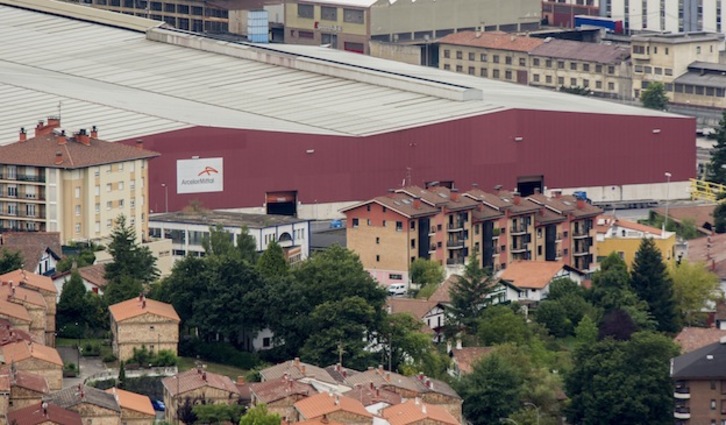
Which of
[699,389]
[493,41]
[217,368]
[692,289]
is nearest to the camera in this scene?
[699,389]

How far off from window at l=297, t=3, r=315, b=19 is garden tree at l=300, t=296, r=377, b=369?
8927cm

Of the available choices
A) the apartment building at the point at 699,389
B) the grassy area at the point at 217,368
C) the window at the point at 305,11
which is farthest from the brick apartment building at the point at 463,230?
the window at the point at 305,11

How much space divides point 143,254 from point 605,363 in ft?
59.2

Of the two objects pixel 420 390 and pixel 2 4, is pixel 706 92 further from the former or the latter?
pixel 420 390

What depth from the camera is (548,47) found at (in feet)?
598

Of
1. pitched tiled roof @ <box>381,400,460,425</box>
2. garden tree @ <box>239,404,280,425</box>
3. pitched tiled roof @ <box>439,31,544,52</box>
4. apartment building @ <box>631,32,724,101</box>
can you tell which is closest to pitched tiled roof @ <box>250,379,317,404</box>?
garden tree @ <box>239,404,280,425</box>

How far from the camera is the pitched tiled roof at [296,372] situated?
91250 mm

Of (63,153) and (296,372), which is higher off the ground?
(63,153)

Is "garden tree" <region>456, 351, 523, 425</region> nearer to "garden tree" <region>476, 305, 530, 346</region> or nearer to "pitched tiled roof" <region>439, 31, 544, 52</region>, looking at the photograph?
"garden tree" <region>476, 305, 530, 346</region>

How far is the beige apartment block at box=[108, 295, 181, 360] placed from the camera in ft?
319

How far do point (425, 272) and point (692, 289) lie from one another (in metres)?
9.28

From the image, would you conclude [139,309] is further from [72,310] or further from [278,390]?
[278,390]

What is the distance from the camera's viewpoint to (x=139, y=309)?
9856 cm

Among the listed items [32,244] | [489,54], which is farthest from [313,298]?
[489,54]
